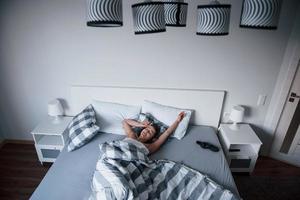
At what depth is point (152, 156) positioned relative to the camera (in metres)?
1.91

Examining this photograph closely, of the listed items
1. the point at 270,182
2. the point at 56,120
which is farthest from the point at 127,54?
the point at 270,182

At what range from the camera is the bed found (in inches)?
60.9

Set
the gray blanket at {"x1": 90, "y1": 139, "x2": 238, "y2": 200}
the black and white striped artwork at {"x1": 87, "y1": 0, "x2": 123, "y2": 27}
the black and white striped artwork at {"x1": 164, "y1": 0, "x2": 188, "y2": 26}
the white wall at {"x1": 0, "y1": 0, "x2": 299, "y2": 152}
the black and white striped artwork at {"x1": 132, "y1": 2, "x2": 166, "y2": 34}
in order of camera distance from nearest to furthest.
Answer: the black and white striped artwork at {"x1": 87, "y1": 0, "x2": 123, "y2": 27}, the black and white striped artwork at {"x1": 132, "y1": 2, "x2": 166, "y2": 34}, the black and white striped artwork at {"x1": 164, "y1": 0, "x2": 188, "y2": 26}, the gray blanket at {"x1": 90, "y1": 139, "x2": 238, "y2": 200}, the white wall at {"x1": 0, "y1": 0, "x2": 299, "y2": 152}

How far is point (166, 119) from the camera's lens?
7.41 feet

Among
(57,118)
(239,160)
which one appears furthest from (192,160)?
(57,118)

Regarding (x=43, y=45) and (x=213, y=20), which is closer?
(x=213, y=20)

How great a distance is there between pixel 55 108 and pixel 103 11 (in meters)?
1.84

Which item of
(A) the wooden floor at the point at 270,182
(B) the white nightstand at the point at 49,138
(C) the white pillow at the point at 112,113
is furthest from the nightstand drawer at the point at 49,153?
(A) the wooden floor at the point at 270,182

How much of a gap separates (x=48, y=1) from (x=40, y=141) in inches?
63.8

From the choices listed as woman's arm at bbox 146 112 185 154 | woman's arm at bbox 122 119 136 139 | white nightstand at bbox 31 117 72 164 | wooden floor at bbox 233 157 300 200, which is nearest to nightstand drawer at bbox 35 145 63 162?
white nightstand at bbox 31 117 72 164

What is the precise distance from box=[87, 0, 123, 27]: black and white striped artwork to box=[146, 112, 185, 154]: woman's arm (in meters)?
1.36

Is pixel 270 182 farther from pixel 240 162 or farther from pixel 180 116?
pixel 180 116

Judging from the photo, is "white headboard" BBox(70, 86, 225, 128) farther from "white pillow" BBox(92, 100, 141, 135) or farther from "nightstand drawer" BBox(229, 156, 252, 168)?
"nightstand drawer" BBox(229, 156, 252, 168)

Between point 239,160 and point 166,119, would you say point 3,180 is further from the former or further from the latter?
point 239,160
